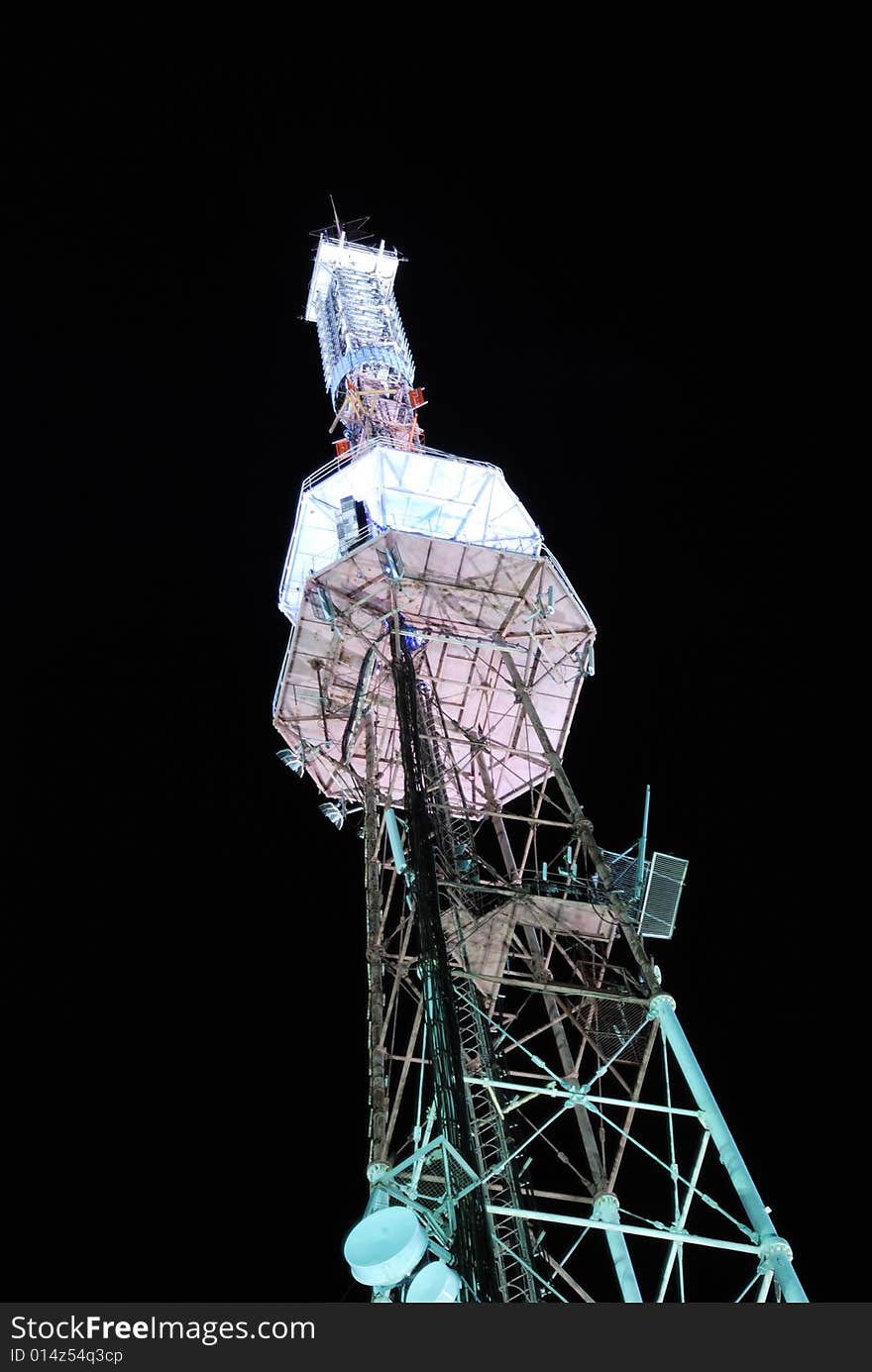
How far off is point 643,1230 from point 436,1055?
11.1ft

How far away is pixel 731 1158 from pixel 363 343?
2686 centimetres

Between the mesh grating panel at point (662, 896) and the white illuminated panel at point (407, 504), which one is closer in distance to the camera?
the mesh grating panel at point (662, 896)

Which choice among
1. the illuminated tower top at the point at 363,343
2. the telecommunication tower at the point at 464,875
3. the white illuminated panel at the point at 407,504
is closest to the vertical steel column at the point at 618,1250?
the telecommunication tower at the point at 464,875

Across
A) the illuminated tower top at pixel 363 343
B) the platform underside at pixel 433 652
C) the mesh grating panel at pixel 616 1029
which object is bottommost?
the mesh grating panel at pixel 616 1029

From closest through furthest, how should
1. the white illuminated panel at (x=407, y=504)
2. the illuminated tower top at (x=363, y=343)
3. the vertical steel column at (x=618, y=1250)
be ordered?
the vertical steel column at (x=618, y=1250) < the white illuminated panel at (x=407, y=504) < the illuminated tower top at (x=363, y=343)

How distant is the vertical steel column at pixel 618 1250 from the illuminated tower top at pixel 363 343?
18.6m

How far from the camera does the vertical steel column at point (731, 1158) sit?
13.4 m

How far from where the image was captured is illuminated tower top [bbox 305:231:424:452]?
31469 mm

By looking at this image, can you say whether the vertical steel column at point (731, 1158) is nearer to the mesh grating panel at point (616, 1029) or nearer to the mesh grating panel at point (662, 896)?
the mesh grating panel at point (616, 1029)

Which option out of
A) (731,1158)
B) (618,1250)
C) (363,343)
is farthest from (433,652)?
(731,1158)

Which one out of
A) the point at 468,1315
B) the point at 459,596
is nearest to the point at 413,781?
the point at 459,596

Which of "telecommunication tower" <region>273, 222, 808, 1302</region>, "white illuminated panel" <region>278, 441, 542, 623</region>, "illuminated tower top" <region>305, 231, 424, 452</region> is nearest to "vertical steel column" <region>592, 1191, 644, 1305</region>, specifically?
"telecommunication tower" <region>273, 222, 808, 1302</region>

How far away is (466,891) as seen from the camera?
2031cm

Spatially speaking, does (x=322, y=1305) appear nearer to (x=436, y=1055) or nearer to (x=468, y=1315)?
(x=468, y=1315)
